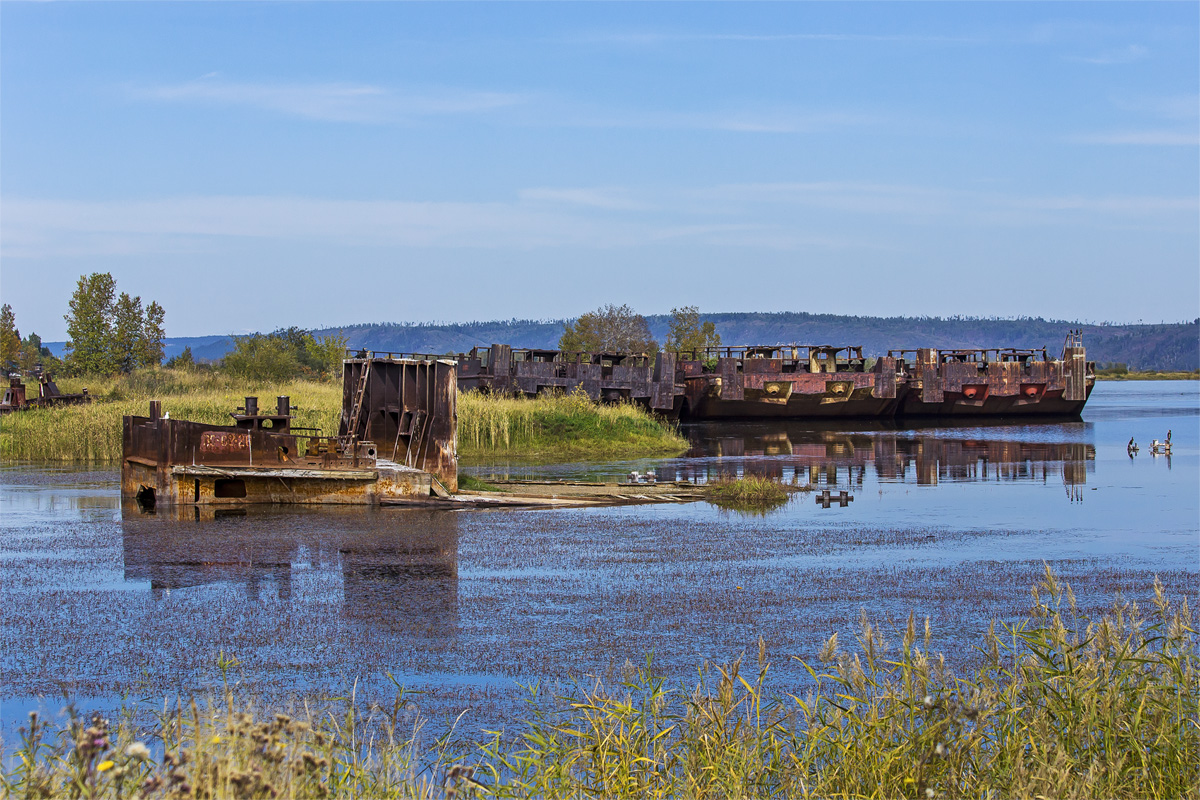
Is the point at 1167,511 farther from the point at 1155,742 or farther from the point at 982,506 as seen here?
the point at 1155,742

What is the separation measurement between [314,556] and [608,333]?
304ft

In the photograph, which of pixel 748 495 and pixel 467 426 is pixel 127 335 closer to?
pixel 467 426

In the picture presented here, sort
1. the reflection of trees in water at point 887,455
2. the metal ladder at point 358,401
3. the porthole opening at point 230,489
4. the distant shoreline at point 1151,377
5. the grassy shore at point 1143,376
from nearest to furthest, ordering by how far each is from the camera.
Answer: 1. the porthole opening at point 230,489
2. the metal ladder at point 358,401
3. the reflection of trees in water at point 887,455
4. the distant shoreline at point 1151,377
5. the grassy shore at point 1143,376

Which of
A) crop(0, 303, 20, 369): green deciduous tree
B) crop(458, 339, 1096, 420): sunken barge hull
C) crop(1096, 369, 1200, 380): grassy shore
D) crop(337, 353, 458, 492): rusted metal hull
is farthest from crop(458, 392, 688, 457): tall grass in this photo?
crop(1096, 369, 1200, 380): grassy shore

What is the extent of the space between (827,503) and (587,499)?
4.37 meters

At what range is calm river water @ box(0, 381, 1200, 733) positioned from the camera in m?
9.79

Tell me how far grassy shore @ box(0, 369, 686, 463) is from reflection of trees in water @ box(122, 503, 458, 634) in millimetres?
12602

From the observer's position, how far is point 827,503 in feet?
72.6

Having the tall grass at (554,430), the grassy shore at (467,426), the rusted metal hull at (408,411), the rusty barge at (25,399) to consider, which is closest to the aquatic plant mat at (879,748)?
the rusted metal hull at (408,411)

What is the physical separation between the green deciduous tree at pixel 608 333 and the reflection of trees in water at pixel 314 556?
77093mm

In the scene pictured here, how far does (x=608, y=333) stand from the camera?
108 m

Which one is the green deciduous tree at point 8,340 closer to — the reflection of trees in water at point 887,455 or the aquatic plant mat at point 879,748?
the reflection of trees in water at point 887,455

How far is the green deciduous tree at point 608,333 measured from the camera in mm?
99688

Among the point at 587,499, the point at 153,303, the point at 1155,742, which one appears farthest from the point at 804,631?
the point at 153,303
